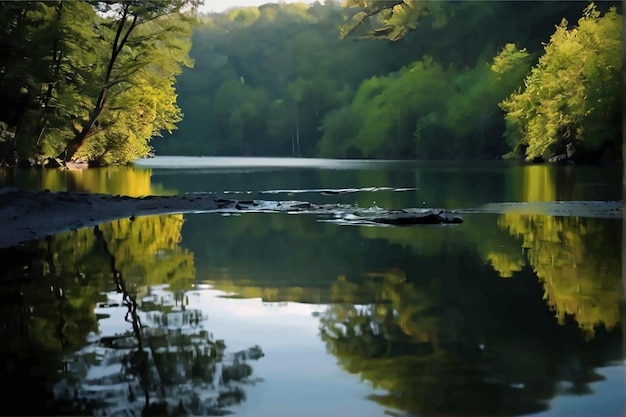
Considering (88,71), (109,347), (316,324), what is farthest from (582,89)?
(109,347)

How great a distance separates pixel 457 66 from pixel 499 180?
4093 cm

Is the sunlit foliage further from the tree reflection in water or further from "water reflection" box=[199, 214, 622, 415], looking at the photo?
the tree reflection in water

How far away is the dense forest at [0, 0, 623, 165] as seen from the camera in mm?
30578

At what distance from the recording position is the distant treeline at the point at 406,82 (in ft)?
133

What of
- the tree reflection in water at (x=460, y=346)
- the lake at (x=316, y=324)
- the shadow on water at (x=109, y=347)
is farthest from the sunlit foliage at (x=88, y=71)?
the tree reflection in water at (x=460, y=346)

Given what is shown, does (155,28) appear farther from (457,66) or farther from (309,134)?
(309,134)

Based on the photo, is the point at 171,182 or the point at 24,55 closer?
the point at 24,55

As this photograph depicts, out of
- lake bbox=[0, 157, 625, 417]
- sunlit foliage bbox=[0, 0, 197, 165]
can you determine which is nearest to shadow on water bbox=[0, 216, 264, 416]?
lake bbox=[0, 157, 625, 417]

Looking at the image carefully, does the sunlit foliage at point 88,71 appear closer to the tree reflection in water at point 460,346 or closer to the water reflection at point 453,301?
the water reflection at point 453,301

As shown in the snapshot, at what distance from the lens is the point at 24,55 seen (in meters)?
27.1

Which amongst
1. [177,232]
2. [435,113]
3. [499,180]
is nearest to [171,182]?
[499,180]

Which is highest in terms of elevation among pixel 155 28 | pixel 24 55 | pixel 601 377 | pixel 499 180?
pixel 155 28

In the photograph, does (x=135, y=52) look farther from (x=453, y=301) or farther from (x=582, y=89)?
(x=453, y=301)

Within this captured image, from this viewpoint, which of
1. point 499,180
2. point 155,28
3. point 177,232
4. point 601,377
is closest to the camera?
point 601,377
